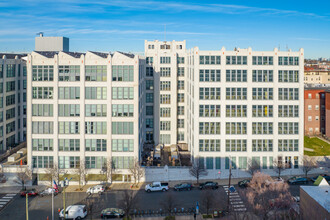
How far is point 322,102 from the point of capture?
3575 inches

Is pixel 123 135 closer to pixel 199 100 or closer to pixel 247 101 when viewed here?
pixel 199 100

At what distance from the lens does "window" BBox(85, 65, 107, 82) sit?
5975cm

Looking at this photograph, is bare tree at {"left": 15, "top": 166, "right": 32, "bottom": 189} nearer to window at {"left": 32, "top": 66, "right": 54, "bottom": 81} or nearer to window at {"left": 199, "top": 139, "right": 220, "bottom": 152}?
window at {"left": 32, "top": 66, "right": 54, "bottom": 81}

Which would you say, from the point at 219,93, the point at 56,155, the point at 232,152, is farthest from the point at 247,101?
the point at 56,155

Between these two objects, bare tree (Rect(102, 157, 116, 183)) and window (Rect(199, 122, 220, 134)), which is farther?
window (Rect(199, 122, 220, 134))

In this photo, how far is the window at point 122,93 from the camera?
2356 inches

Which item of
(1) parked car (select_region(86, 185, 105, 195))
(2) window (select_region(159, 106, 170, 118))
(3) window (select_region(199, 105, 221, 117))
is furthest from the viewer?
(2) window (select_region(159, 106, 170, 118))

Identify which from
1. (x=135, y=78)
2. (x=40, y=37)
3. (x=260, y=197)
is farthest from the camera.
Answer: (x=40, y=37)

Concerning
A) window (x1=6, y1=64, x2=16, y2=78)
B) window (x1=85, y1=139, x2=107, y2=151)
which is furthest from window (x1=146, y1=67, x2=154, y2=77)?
window (x1=6, y1=64, x2=16, y2=78)

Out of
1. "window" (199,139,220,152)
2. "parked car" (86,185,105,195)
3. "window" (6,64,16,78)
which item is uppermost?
"window" (6,64,16,78)

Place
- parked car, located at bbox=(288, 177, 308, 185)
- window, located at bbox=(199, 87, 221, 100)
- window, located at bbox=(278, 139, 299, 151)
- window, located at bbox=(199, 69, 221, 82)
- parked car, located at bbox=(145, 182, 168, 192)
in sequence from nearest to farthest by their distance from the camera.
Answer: parked car, located at bbox=(145, 182, 168, 192) < parked car, located at bbox=(288, 177, 308, 185) < window, located at bbox=(199, 69, 221, 82) < window, located at bbox=(199, 87, 221, 100) < window, located at bbox=(278, 139, 299, 151)

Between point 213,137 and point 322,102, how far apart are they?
42941mm

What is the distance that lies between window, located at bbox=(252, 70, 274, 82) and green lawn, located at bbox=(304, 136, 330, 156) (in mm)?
20373

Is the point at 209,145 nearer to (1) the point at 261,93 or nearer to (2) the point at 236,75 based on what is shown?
(1) the point at 261,93
